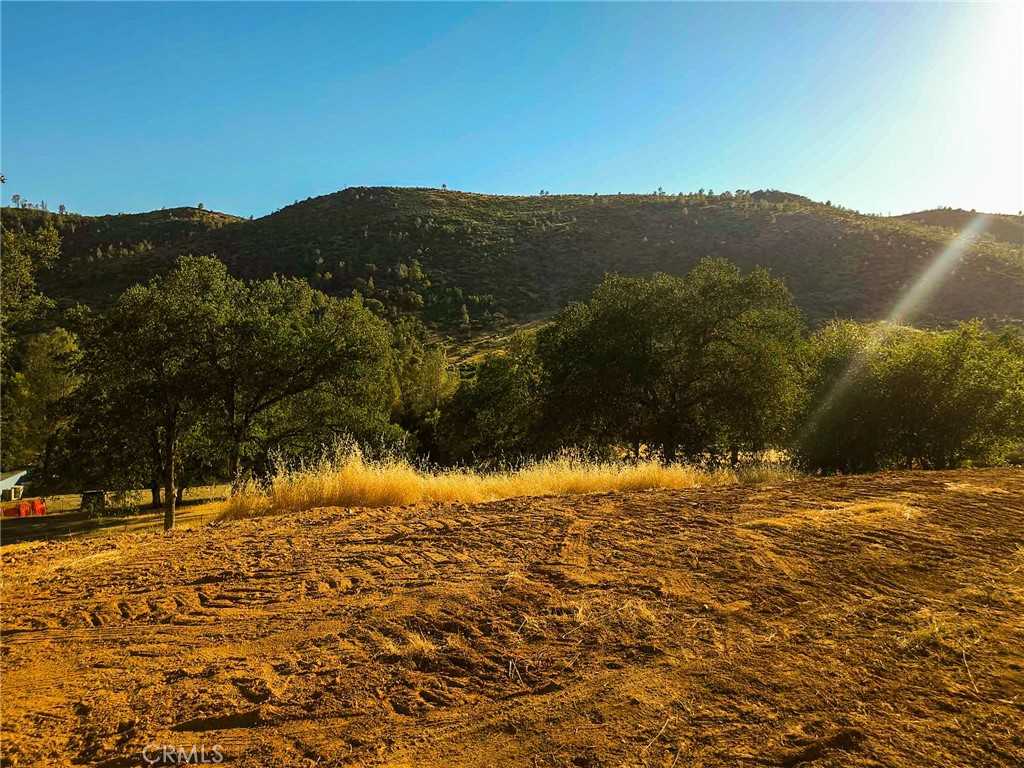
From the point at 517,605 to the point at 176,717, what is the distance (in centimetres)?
204

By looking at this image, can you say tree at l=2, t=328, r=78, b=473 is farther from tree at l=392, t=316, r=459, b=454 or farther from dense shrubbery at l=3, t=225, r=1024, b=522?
tree at l=392, t=316, r=459, b=454

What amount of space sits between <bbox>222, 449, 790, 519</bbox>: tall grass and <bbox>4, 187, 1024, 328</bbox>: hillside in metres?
43.1

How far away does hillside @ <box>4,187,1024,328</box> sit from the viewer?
48406 millimetres

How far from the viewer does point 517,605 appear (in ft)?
12.6

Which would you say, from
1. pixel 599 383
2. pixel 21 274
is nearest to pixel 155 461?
pixel 21 274

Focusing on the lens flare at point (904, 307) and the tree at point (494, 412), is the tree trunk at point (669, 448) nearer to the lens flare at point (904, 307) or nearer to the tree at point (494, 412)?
the lens flare at point (904, 307)

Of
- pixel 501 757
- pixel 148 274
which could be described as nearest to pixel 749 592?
pixel 501 757

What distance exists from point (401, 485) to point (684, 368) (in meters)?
11.5

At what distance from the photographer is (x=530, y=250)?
212ft

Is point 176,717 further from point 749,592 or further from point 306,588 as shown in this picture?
point 749,592

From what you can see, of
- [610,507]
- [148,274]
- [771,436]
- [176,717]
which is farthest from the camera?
[148,274]

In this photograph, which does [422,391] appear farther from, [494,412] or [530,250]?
[530,250]

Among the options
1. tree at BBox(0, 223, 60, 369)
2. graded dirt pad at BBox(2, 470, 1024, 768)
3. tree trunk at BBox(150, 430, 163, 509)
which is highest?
tree at BBox(0, 223, 60, 369)

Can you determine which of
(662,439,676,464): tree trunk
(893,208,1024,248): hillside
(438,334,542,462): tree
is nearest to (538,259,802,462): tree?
(662,439,676,464): tree trunk
